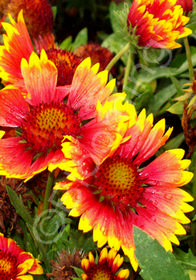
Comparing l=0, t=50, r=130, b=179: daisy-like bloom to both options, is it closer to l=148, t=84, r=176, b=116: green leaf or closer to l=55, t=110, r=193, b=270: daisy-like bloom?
l=55, t=110, r=193, b=270: daisy-like bloom

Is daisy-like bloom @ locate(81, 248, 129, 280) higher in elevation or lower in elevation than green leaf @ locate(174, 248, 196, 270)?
higher

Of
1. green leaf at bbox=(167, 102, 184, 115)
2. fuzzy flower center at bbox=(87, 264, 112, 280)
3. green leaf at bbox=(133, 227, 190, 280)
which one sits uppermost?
green leaf at bbox=(167, 102, 184, 115)

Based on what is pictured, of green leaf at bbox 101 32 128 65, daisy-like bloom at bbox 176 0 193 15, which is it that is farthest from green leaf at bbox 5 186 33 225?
green leaf at bbox 101 32 128 65

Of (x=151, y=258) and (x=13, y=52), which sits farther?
(x=13, y=52)

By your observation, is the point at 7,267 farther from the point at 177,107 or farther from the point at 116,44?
the point at 116,44

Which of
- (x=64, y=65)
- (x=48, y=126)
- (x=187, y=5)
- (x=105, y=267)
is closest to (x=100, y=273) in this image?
(x=105, y=267)

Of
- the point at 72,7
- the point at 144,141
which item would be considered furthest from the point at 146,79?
the point at 72,7

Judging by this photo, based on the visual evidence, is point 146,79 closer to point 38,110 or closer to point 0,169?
point 38,110
